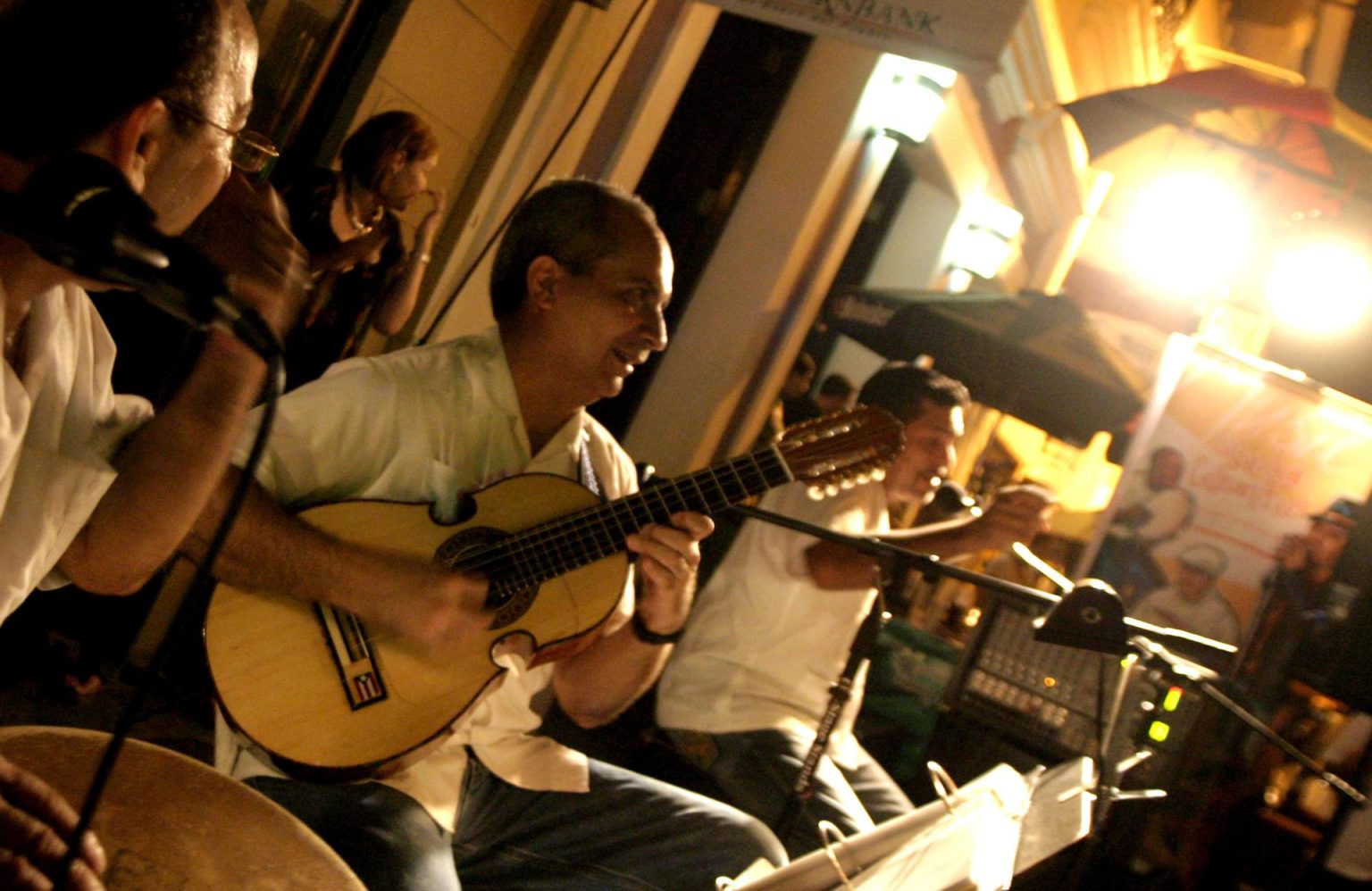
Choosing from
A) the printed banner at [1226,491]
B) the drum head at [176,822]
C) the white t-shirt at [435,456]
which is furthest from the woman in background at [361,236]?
the printed banner at [1226,491]

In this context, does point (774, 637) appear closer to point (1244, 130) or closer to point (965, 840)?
point (965, 840)

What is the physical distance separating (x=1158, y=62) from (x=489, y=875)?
11.4 metres

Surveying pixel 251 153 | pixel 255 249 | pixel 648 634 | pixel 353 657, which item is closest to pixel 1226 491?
pixel 648 634

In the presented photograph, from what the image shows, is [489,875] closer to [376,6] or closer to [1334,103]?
[376,6]

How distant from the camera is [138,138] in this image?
1205 mm

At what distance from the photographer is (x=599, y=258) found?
2.48 meters

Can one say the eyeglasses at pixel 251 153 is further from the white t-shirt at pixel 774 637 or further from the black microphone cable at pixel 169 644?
the white t-shirt at pixel 774 637

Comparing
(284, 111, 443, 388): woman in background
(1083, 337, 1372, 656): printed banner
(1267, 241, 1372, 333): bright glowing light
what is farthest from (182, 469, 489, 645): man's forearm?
(1267, 241, 1372, 333): bright glowing light

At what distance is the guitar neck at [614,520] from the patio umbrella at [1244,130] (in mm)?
8607

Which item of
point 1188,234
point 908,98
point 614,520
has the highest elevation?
point 1188,234

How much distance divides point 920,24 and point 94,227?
105 inches

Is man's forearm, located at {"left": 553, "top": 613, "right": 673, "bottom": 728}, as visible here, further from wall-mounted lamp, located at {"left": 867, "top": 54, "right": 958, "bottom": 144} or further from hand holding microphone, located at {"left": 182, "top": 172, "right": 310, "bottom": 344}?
wall-mounted lamp, located at {"left": 867, "top": 54, "right": 958, "bottom": 144}

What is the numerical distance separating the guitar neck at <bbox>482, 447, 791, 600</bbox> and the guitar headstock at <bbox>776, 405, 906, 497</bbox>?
2.1 inches

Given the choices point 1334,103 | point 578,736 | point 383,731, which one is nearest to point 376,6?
point 383,731
